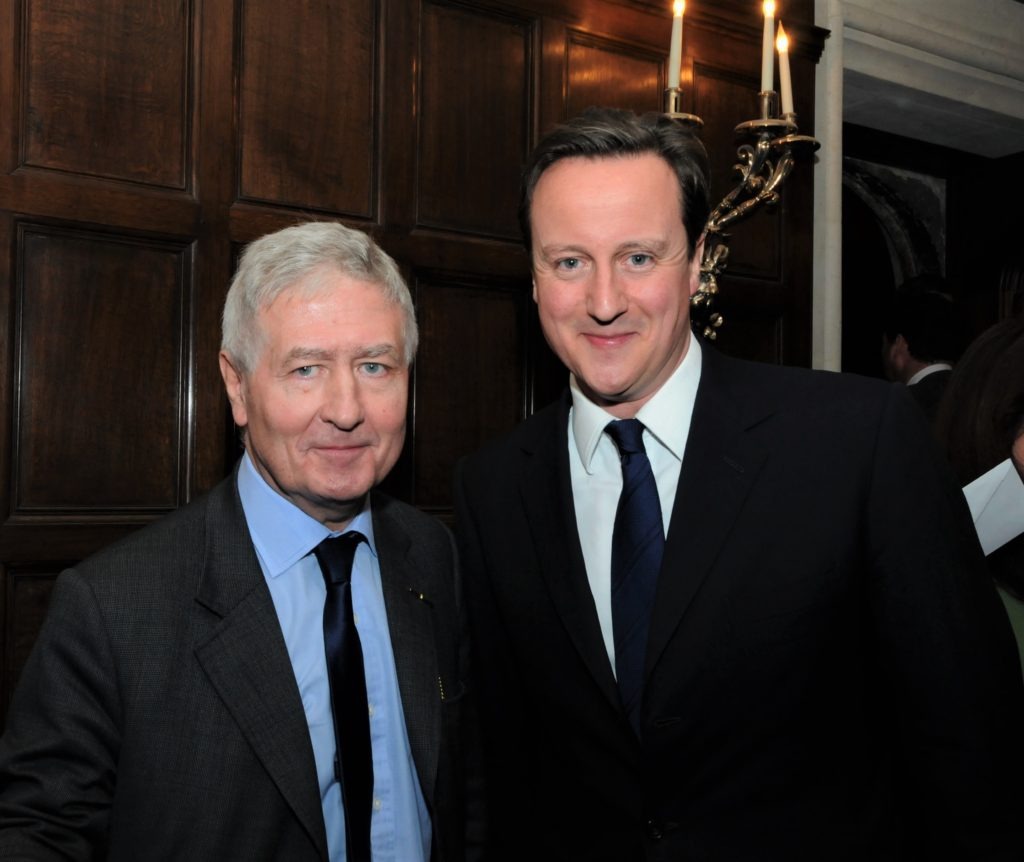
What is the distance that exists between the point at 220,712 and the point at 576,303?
851 mm

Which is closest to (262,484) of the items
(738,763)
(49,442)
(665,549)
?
(665,549)

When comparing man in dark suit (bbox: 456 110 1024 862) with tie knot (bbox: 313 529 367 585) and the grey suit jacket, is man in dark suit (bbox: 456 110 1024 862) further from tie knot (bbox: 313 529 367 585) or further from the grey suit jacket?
Answer: the grey suit jacket

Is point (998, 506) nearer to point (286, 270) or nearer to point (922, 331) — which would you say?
point (286, 270)

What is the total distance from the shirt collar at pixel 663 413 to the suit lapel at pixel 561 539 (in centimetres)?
5

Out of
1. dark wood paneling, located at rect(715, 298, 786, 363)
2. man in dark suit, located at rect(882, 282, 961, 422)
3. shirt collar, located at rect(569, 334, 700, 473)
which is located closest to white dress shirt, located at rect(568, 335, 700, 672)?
shirt collar, located at rect(569, 334, 700, 473)

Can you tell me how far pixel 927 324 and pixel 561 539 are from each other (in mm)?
3249

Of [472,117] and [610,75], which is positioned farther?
[610,75]

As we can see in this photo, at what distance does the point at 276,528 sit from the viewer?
1.67 metres

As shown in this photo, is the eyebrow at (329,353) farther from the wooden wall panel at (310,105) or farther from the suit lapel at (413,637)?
the wooden wall panel at (310,105)

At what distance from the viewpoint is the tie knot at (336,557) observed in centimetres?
167

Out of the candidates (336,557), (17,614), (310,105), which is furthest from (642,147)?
(17,614)

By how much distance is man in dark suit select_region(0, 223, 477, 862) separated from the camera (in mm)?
1450

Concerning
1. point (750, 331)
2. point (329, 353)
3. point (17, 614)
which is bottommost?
point (17, 614)

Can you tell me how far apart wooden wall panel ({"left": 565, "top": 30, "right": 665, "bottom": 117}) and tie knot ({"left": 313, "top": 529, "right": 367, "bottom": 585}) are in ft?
7.07
